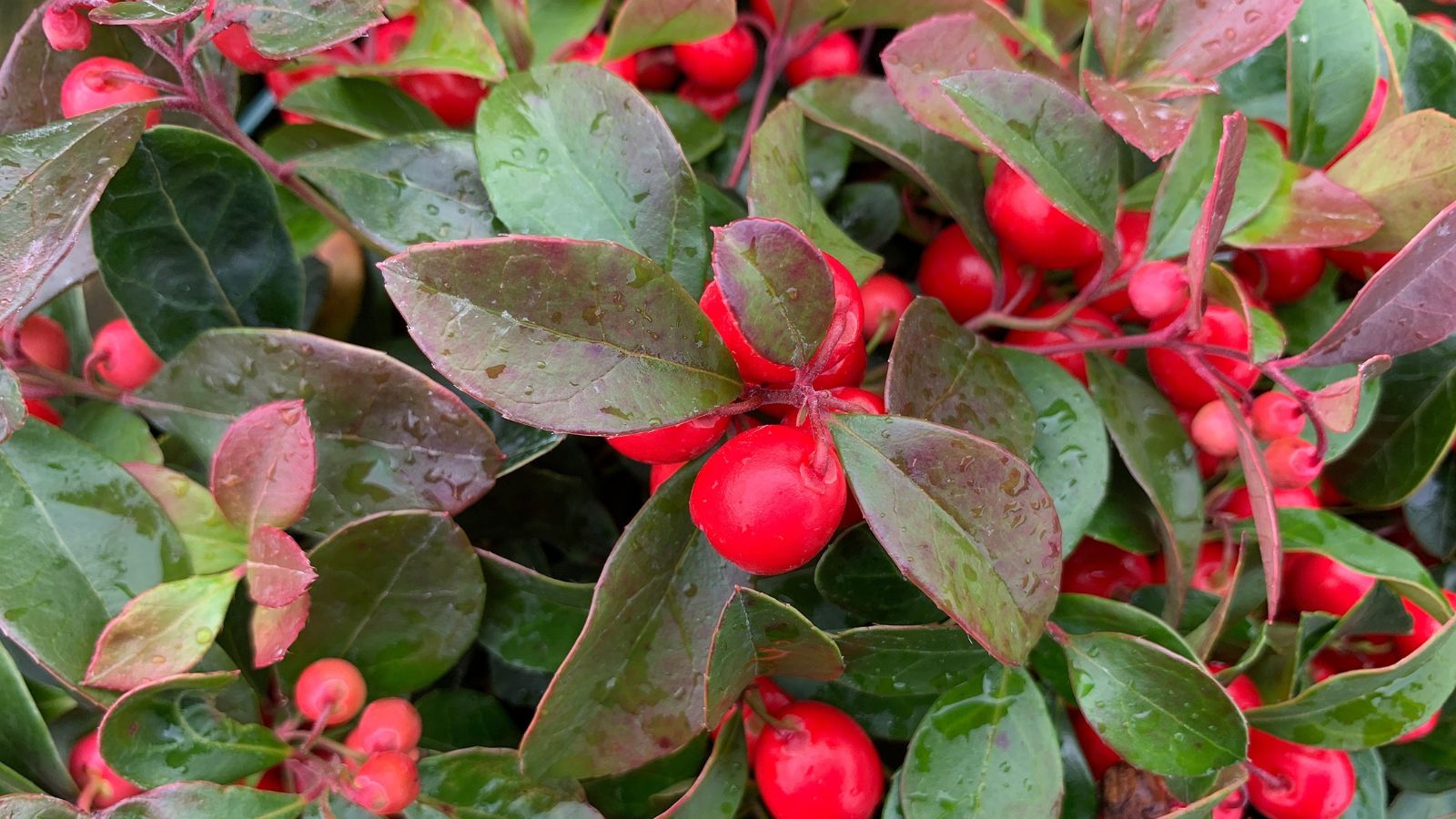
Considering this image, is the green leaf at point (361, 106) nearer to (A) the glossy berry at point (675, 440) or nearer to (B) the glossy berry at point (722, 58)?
(B) the glossy berry at point (722, 58)

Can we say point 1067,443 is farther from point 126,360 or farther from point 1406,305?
point 126,360

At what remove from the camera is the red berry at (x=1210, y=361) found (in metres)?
0.71

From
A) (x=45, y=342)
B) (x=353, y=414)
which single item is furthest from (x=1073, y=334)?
(x=45, y=342)

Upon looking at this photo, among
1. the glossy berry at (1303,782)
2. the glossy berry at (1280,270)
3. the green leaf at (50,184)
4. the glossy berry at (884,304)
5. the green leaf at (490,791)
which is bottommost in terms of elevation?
the glossy berry at (1303,782)

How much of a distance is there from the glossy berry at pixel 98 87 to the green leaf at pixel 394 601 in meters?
0.32

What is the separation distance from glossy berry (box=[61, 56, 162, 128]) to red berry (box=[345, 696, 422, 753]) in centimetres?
43

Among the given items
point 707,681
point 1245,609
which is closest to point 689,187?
point 707,681

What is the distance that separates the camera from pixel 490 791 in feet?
2.26

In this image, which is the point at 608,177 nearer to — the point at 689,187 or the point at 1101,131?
the point at 689,187

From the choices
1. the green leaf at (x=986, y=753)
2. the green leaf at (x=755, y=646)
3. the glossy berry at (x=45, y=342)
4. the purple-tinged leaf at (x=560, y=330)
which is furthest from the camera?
the glossy berry at (x=45, y=342)

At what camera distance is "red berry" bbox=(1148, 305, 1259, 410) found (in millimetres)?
712

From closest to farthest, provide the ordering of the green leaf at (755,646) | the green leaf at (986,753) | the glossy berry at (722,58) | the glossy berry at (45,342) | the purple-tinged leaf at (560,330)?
the purple-tinged leaf at (560,330) < the green leaf at (755,646) < the green leaf at (986,753) < the glossy berry at (45,342) < the glossy berry at (722,58)

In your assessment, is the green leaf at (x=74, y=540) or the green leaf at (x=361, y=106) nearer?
the green leaf at (x=74, y=540)

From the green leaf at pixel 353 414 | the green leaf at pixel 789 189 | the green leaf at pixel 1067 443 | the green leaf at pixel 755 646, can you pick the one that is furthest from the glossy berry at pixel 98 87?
the green leaf at pixel 1067 443
